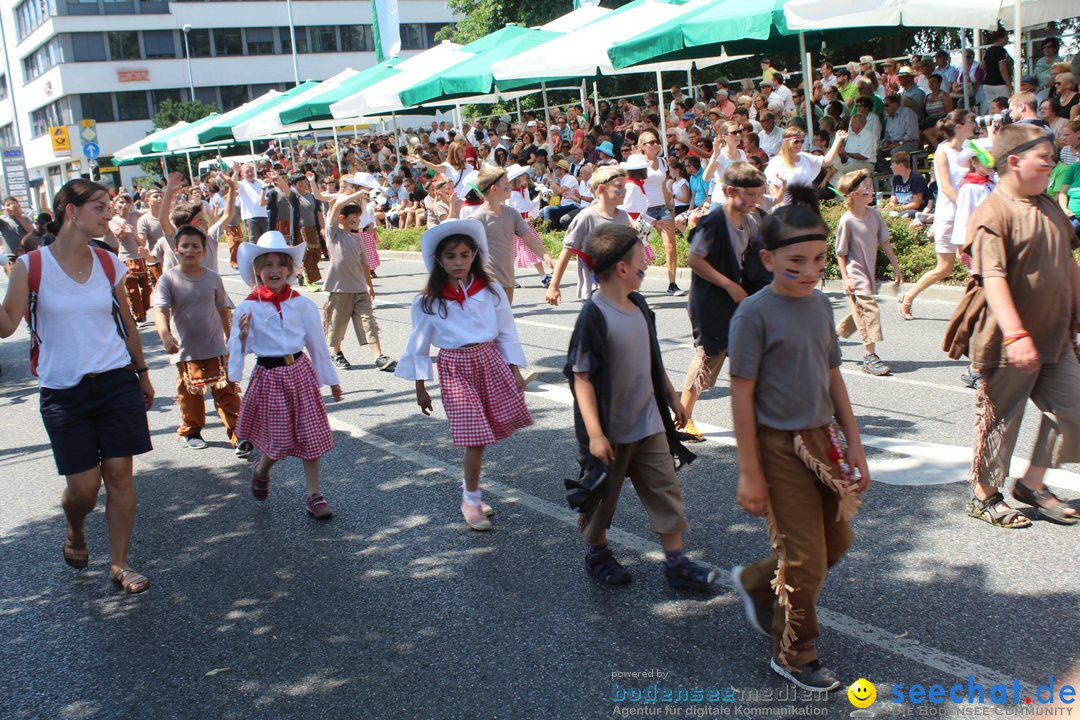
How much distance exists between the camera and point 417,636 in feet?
14.1

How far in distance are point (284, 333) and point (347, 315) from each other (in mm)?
4177

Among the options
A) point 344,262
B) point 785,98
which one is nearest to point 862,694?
point 344,262

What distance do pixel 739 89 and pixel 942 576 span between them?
20575 mm

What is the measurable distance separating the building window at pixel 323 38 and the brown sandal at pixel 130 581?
70582mm

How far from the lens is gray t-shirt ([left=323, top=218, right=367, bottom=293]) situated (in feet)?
32.5

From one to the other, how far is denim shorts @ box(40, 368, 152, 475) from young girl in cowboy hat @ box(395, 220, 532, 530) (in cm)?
134

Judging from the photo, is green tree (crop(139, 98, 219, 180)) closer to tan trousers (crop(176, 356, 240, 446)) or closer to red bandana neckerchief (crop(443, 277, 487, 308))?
tan trousers (crop(176, 356, 240, 446))

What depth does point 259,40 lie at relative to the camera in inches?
2771

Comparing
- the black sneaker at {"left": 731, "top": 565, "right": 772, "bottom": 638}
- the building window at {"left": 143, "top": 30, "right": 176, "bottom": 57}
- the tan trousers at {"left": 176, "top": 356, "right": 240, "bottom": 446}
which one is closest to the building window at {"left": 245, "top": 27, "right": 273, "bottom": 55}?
the building window at {"left": 143, "top": 30, "right": 176, "bottom": 57}

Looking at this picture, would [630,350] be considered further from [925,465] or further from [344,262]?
[344,262]

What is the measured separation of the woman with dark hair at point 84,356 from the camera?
4809mm

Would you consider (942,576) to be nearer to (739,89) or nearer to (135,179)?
(739,89)

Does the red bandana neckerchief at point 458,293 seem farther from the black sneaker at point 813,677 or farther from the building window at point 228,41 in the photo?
the building window at point 228,41

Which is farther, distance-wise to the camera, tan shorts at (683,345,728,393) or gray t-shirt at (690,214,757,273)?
tan shorts at (683,345,728,393)
